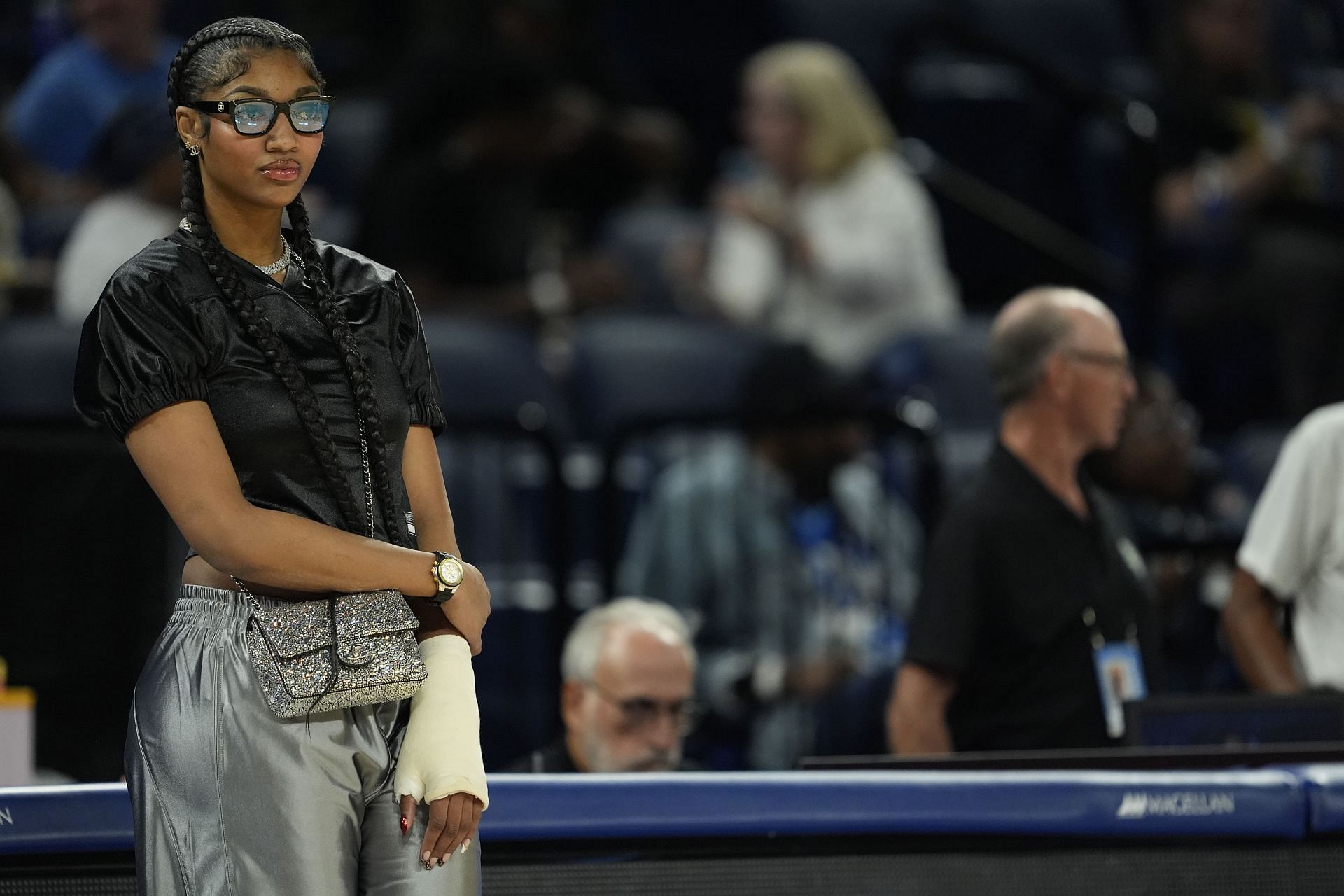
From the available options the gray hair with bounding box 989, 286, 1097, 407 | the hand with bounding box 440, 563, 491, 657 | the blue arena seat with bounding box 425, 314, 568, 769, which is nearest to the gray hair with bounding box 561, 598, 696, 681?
the gray hair with bounding box 989, 286, 1097, 407

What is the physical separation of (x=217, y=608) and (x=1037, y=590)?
7.05 feet

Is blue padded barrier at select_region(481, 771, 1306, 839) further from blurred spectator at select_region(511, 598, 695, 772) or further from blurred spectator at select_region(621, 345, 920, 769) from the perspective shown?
blurred spectator at select_region(621, 345, 920, 769)

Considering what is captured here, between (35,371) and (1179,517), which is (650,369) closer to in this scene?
(1179,517)

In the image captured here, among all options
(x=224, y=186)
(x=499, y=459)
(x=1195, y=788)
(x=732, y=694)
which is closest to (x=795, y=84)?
(x=499, y=459)

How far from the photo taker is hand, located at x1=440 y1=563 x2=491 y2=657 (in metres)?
2.10

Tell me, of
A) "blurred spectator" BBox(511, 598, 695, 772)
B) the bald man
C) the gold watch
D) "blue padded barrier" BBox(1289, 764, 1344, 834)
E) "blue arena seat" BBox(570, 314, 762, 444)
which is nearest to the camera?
the gold watch

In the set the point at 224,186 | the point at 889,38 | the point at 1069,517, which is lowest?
the point at 1069,517

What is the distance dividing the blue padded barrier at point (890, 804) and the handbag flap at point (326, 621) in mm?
695

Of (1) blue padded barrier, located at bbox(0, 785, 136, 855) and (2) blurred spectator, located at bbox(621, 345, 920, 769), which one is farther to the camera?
(2) blurred spectator, located at bbox(621, 345, 920, 769)

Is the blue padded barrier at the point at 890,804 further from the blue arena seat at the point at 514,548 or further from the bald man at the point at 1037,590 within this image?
the blue arena seat at the point at 514,548

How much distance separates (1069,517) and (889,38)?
14.5 feet

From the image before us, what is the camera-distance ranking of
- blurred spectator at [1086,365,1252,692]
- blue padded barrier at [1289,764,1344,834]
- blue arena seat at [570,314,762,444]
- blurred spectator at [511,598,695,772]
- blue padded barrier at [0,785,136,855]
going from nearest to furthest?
1. blue padded barrier at [0,785,136,855]
2. blue padded barrier at [1289,764,1344,834]
3. blurred spectator at [511,598,695,772]
4. blurred spectator at [1086,365,1252,692]
5. blue arena seat at [570,314,762,444]

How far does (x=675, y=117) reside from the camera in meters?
7.82

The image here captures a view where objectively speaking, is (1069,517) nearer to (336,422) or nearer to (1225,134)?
(336,422)
